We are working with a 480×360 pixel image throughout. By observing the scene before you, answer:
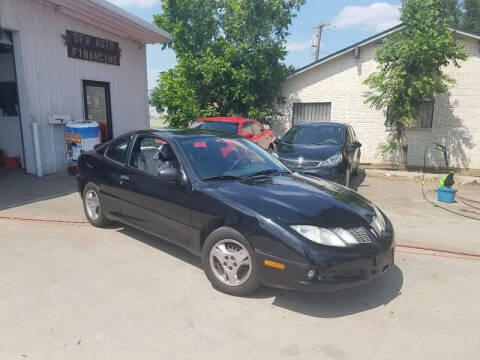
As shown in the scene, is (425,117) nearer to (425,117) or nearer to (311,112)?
(425,117)

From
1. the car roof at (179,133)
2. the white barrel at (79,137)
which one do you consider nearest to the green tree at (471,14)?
the white barrel at (79,137)

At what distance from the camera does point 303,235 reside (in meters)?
3.00

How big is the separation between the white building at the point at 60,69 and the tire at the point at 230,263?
669 cm

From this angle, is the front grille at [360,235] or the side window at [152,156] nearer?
the front grille at [360,235]

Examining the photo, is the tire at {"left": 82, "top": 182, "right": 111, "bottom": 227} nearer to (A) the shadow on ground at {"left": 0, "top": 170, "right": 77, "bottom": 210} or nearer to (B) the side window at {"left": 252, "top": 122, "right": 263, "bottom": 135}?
(A) the shadow on ground at {"left": 0, "top": 170, "right": 77, "bottom": 210}

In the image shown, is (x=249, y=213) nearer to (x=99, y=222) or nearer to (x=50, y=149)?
(x=99, y=222)

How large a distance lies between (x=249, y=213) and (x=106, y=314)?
143cm

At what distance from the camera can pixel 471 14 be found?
114 feet

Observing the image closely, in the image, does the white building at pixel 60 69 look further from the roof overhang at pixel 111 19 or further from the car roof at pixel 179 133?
the car roof at pixel 179 133

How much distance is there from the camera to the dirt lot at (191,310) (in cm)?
263

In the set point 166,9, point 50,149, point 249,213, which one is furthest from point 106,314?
point 166,9

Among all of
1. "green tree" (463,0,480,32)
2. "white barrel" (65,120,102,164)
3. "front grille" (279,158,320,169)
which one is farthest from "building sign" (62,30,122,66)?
"green tree" (463,0,480,32)

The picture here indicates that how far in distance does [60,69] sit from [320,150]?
6435 mm

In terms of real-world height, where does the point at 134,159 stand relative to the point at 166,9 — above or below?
below
